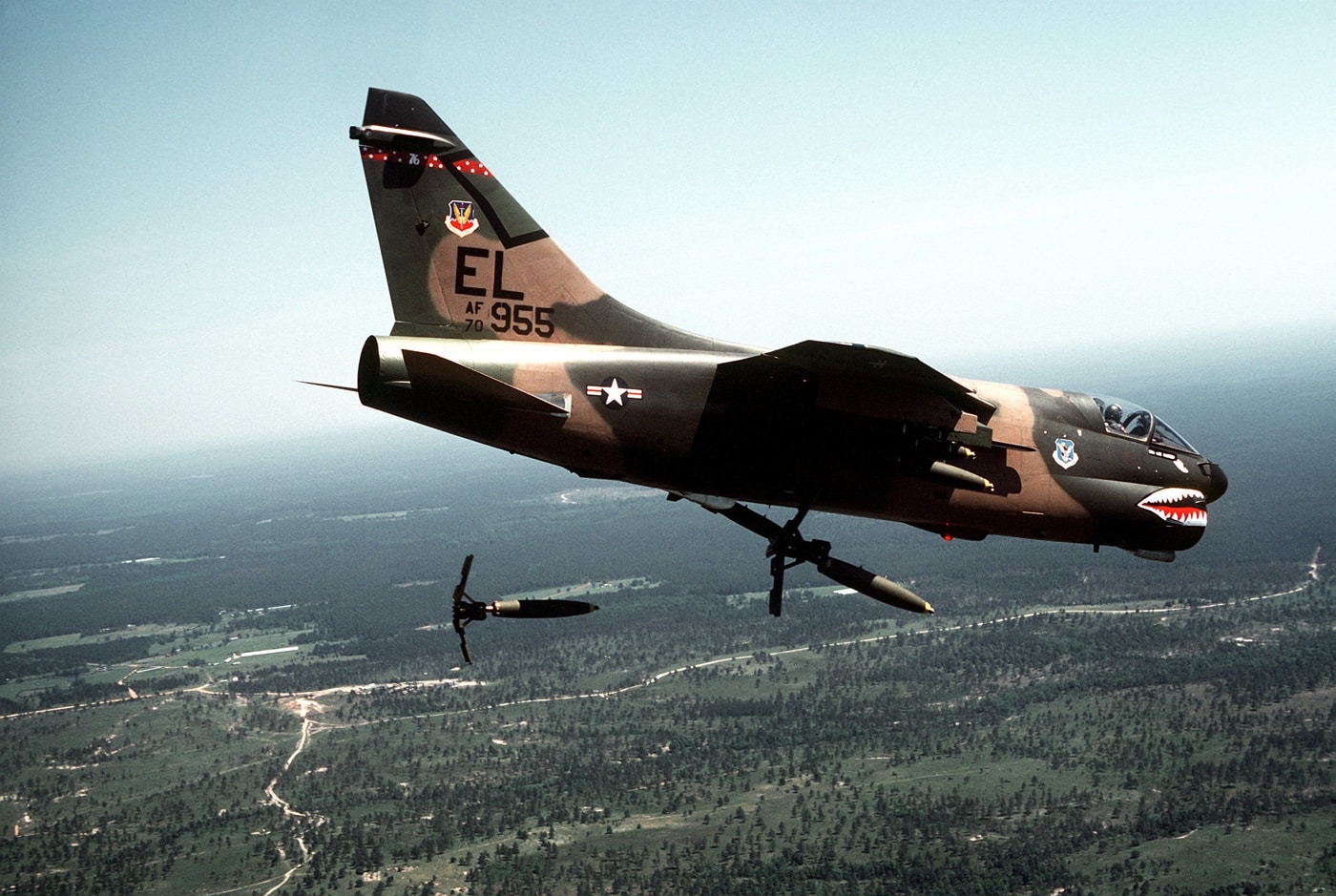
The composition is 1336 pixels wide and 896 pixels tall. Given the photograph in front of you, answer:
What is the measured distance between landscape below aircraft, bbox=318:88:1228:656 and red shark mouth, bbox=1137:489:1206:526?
2347 millimetres

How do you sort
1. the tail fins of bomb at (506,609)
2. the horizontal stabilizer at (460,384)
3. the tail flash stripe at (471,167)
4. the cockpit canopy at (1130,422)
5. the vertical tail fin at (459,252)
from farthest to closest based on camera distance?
the cockpit canopy at (1130,422)
the tail fins of bomb at (506,609)
the tail flash stripe at (471,167)
the vertical tail fin at (459,252)
the horizontal stabilizer at (460,384)

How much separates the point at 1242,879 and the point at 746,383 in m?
141

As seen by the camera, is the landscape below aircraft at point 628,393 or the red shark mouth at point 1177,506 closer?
the landscape below aircraft at point 628,393

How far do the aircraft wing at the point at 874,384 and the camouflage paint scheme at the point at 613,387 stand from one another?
4cm

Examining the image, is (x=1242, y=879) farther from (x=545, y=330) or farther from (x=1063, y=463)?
(x=545, y=330)

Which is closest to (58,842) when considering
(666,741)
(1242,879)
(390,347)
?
(666,741)

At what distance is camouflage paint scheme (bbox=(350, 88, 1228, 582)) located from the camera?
67.6 ft

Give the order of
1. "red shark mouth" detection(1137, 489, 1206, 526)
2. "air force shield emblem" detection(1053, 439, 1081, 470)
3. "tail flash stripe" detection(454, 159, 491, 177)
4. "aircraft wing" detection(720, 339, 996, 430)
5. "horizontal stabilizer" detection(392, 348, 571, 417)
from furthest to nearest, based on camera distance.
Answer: "red shark mouth" detection(1137, 489, 1206, 526), "air force shield emblem" detection(1053, 439, 1081, 470), "tail flash stripe" detection(454, 159, 491, 177), "horizontal stabilizer" detection(392, 348, 571, 417), "aircraft wing" detection(720, 339, 996, 430)

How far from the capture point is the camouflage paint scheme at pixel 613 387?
2061 cm

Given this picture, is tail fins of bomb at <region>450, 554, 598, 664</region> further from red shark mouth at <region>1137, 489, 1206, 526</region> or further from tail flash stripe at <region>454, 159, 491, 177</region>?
red shark mouth at <region>1137, 489, 1206, 526</region>

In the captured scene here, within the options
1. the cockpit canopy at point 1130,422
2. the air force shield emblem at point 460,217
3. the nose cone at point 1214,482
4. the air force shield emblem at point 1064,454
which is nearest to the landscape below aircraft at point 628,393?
the air force shield emblem at point 460,217

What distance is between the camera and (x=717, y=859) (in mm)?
147125

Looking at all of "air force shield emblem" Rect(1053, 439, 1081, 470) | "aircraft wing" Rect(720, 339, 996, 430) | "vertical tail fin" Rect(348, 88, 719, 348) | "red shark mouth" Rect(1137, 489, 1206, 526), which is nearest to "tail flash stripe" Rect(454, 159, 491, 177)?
"vertical tail fin" Rect(348, 88, 719, 348)

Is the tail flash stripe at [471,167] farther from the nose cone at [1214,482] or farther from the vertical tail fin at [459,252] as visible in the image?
the nose cone at [1214,482]
